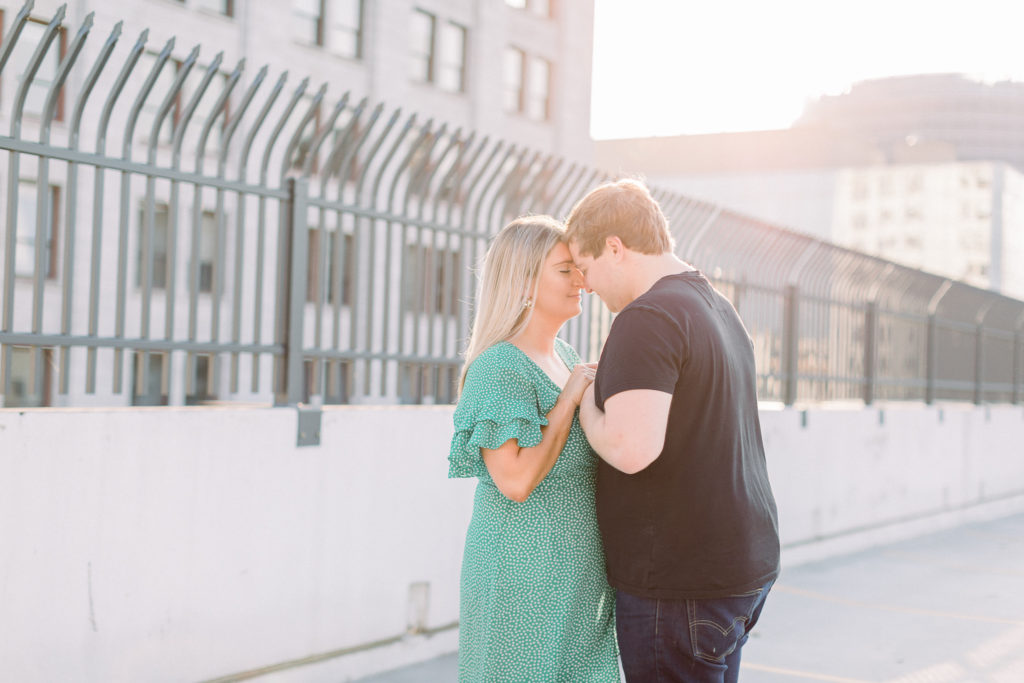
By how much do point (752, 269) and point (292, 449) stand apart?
523 centimetres

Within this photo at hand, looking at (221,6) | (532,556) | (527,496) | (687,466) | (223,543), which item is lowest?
(223,543)

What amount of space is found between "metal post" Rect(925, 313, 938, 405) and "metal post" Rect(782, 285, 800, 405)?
3.74 m

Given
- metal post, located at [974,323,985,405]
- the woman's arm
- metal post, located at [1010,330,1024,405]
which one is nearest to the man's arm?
the woman's arm

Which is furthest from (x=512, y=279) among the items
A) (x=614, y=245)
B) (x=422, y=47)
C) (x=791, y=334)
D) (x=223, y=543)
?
(x=422, y=47)

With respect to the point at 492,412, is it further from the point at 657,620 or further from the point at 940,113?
the point at 940,113

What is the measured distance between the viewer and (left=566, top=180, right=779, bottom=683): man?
2441 millimetres

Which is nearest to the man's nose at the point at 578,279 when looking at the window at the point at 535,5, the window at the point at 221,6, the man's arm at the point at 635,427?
the man's arm at the point at 635,427

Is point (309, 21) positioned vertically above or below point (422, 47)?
below

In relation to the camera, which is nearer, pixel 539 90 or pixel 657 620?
pixel 657 620

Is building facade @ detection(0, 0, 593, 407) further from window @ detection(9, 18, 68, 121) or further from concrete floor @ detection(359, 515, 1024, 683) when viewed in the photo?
concrete floor @ detection(359, 515, 1024, 683)

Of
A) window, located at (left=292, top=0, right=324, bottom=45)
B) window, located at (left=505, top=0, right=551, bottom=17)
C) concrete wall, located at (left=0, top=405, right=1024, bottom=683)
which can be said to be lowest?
concrete wall, located at (left=0, top=405, right=1024, bottom=683)

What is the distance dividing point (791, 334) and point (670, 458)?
7248 millimetres

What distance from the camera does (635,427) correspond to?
7.88 ft

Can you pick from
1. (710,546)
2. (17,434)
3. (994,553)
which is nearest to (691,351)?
(710,546)
